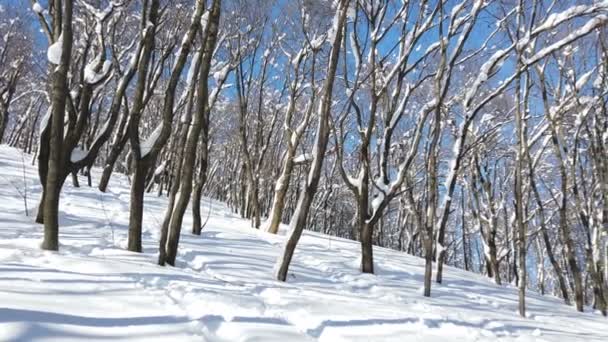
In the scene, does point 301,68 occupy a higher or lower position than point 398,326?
higher

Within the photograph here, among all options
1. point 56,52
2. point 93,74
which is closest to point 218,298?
point 56,52

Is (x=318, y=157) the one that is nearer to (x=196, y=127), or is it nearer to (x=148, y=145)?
(x=196, y=127)

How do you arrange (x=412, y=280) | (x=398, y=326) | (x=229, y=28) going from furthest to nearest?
(x=229, y=28), (x=412, y=280), (x=398, y=326)

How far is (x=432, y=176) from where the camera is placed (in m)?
6.95

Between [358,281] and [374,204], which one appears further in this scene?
[374,204]

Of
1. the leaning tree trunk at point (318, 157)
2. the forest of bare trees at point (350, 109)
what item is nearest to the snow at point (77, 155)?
the forest of bare trees at point (350, 109)

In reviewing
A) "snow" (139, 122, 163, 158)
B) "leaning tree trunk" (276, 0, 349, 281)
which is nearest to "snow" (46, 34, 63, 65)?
"snow" (139, 122, 163, 158)

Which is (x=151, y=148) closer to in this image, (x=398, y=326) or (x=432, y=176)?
(x=398, y=326)

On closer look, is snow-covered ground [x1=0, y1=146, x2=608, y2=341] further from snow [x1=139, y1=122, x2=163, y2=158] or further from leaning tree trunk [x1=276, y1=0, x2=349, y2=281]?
snow [x1=139, y1=122, x2=163, y2=158]

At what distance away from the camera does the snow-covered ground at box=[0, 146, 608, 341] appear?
113 inches

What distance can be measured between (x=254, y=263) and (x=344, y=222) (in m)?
27.2

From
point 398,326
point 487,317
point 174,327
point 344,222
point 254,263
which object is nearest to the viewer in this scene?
point 174,327

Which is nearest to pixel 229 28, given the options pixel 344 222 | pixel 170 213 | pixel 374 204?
A: pixel 374 204

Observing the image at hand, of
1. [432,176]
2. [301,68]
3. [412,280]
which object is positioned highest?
[301,68]
